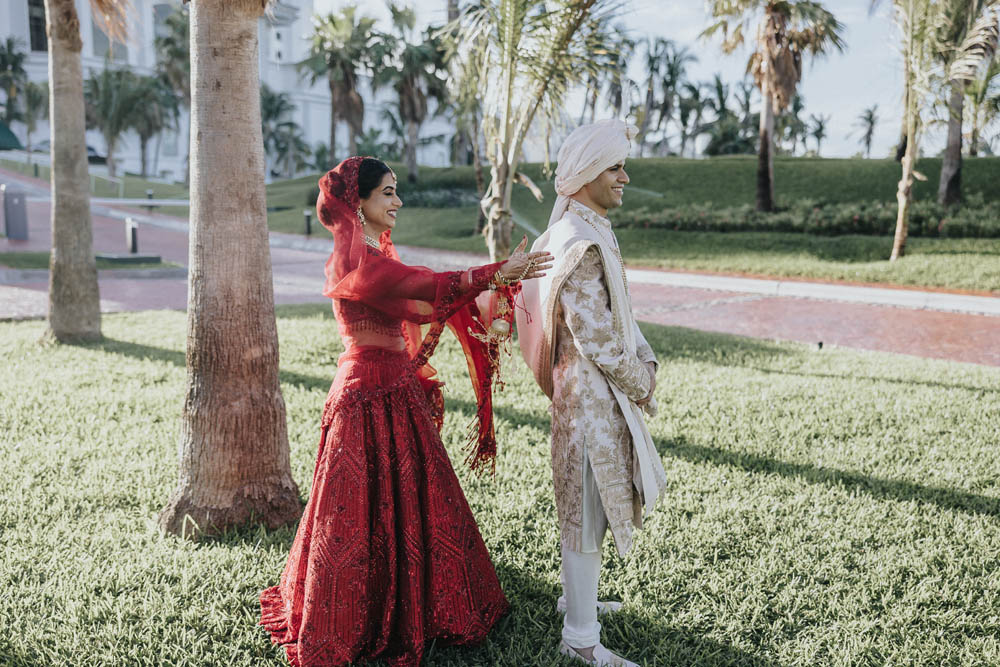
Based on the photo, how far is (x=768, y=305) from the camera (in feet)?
39.9

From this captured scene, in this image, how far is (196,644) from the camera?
2844mm

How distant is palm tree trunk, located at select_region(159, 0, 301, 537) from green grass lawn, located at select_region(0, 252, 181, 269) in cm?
1151

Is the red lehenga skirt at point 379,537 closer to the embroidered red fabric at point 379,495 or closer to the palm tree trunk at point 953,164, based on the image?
the embroidered red fabric at point 379,495

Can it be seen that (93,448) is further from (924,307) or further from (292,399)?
(924,307)

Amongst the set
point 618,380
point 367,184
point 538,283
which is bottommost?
point 618,380

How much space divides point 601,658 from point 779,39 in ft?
61.1

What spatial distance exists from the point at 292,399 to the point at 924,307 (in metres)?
9.99

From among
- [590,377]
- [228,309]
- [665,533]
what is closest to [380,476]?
[590,377]

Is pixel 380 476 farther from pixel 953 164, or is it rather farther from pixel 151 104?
pixel 151 104

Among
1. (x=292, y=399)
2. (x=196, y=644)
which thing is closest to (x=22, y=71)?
(x=292, y=399)

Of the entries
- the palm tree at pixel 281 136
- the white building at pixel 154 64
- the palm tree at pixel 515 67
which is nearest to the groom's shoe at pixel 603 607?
the palm tree at pixel 515 67

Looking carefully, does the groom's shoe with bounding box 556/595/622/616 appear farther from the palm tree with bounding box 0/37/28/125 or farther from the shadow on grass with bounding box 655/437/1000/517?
the palm tree with bounding box 0/37/28/125

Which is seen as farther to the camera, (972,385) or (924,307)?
(924,307)

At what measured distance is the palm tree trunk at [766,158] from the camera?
1923 centimetres
